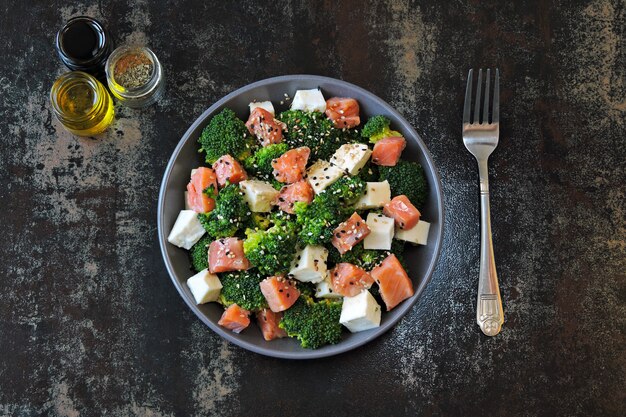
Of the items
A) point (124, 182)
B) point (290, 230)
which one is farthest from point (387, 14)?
point (124, 182)

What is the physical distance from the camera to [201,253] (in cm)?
292

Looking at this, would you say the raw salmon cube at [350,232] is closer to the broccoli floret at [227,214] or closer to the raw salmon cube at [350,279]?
the raw salmon cube at [350,279]

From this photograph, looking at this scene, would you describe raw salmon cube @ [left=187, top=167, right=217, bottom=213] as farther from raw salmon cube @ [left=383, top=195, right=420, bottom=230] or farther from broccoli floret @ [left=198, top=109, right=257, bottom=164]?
raw salmon cube @ [left=383, top=195, right=420, bottom=230]

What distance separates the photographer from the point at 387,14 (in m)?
3.35

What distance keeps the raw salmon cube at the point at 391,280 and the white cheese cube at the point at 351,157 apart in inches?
16.4

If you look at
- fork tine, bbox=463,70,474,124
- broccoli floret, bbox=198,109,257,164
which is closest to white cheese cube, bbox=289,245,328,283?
broccoli floret, bbox=198,109,257,164

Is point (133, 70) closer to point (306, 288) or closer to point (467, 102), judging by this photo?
point (306, 288)

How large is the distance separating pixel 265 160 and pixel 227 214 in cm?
31

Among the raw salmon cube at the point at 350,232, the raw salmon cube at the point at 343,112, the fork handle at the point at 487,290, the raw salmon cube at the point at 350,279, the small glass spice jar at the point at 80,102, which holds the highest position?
the small glass spice jar at the point at 80,102

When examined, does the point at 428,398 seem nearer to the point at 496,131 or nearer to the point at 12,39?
the point at 496,131

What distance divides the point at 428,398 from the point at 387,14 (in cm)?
191

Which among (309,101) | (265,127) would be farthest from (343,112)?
(265,127)

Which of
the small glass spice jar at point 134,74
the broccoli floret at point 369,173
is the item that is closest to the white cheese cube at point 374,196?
the broccoli floret at point 369,173

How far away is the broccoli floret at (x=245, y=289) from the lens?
2832mm
